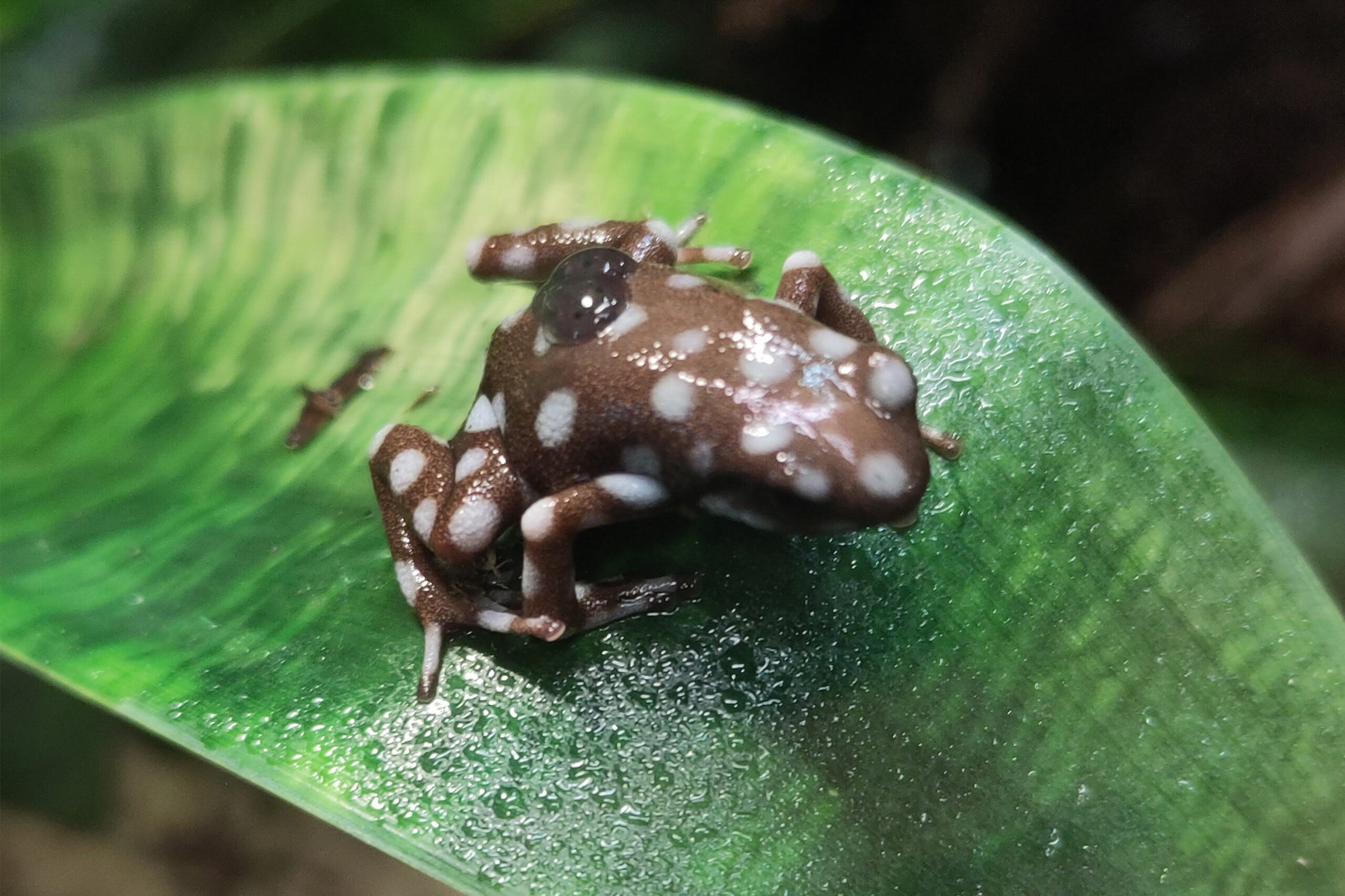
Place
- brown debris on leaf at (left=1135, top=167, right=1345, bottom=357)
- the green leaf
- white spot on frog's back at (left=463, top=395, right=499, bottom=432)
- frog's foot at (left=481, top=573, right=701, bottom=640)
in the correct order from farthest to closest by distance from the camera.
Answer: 1. brown debris on leaf at (left=1135, top=167, right=1345, bottom=357)
2. white spot on frog's back at (left=463, top=395, right=499, bottom=432)
3. frog's foot at (left=481, top=573, right=701, bottom=640)
4. the green leaf

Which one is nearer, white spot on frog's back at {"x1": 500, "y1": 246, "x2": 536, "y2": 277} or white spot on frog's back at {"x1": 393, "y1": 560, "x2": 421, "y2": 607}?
white spot on frog's back at {"x1": 393, "y1": 560, "x2": 421, "y2": 607}

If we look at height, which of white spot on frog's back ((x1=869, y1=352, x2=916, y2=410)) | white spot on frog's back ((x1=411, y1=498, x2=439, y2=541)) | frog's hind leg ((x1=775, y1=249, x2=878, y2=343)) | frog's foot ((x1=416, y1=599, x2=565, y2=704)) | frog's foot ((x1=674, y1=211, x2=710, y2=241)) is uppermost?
frog's foot ((x1=674, y1=211, x2=710, y2=241))

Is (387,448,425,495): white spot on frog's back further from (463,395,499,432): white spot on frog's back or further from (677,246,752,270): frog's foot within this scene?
(677,246,752,270): frog's foot

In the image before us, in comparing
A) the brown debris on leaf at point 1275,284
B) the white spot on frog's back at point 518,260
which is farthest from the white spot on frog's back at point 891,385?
the brown debris on leaf at point 1275,284

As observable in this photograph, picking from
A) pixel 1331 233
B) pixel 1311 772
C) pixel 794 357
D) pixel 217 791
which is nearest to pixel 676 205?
pixel 794 357

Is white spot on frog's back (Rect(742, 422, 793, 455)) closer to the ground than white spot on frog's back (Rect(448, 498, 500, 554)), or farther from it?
farther from it

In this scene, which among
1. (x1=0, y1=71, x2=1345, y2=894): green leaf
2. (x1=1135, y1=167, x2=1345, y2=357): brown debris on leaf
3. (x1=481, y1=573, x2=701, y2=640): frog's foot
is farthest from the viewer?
(x1=1135, y1=167, x2=1345, y2=357): brown debris on leaf

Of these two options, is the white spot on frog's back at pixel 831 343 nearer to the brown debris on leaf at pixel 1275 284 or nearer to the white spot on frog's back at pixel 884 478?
the white spot on frog's back at pixel 884 478

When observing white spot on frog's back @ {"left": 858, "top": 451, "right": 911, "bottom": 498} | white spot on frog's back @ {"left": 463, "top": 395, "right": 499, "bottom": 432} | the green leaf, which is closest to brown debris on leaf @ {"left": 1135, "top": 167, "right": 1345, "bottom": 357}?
the green leaf

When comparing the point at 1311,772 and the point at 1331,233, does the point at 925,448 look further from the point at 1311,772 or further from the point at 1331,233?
the point at 1331,233
